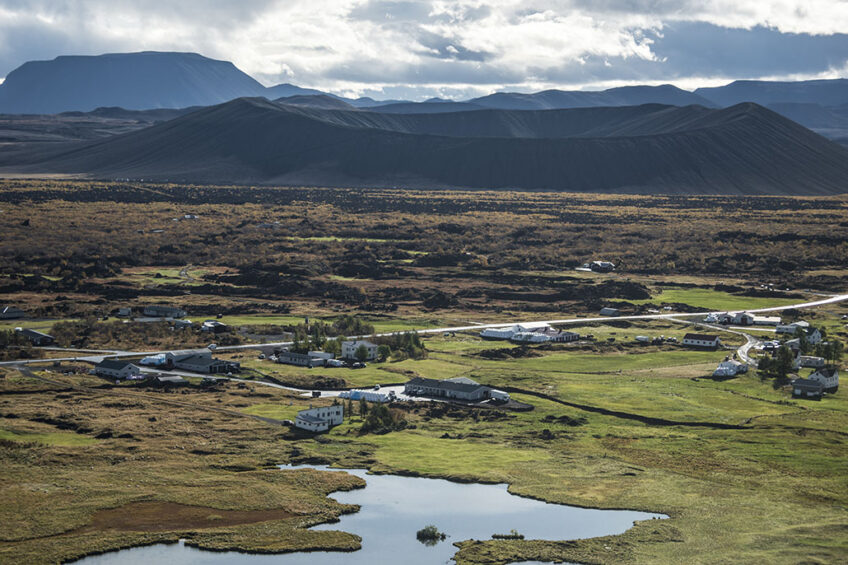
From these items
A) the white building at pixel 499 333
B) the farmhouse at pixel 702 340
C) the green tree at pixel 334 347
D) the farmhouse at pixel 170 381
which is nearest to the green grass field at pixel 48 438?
the farmhouse at pixel 170 381

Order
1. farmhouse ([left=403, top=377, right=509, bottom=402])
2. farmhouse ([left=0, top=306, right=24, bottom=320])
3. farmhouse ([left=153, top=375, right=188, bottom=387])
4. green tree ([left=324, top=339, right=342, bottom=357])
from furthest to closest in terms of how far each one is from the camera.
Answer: farmhouse ([left=0, top=306, right=24, bottom=320])
green tree ([left=324, top=339, right=342, bottom=357])
farmhouse ([left=153, top=375, right=188, bottom=387])
farmhouse ([left=403, top=377, right=509, bottom=402])

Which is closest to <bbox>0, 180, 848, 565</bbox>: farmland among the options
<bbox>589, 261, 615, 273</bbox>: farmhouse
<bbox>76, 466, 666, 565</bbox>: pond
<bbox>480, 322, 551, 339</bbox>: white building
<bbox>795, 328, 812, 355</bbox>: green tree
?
<bbox>76, 466, 666, 565</bbox>: pond

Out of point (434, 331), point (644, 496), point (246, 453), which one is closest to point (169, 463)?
point (246, 453)

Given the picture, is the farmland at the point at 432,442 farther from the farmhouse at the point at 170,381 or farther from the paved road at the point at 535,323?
the paved road at the point at 535,323

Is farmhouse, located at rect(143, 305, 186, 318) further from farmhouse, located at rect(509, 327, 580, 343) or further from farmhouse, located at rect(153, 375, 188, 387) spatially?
farmhouse, located at rect(509, 327, 580, 343)

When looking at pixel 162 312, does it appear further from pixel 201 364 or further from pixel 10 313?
pixel 201 364

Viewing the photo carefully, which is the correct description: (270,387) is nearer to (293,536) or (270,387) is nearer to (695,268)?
(293,536)

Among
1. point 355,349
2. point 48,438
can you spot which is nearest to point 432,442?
point 48,438

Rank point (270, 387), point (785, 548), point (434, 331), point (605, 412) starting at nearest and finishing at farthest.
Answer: point (785, 548) → point (605, 412) → point (270, 387) → point (434, 331)
